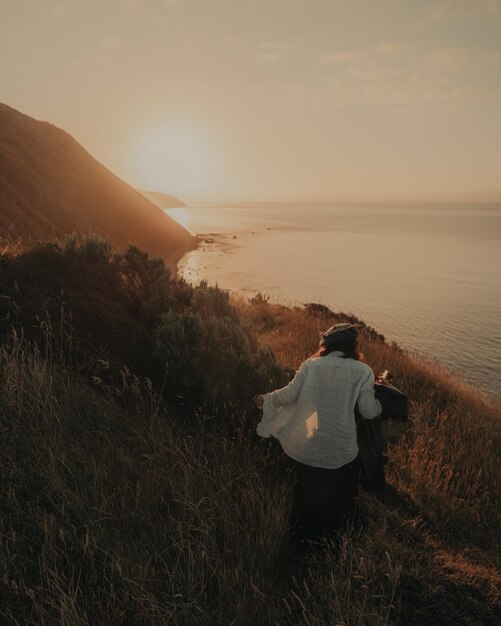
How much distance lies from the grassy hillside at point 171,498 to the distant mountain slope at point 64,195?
77.3 ft

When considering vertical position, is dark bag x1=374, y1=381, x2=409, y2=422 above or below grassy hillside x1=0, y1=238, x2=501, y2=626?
above

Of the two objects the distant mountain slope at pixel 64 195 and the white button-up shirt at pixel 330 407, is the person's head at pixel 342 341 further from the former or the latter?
the distant mountain slope at pixel 64 195

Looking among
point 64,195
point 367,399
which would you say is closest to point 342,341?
point 367,399

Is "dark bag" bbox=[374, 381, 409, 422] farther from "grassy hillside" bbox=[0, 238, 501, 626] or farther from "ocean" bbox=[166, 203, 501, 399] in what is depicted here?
"ocean" bbox=[166, 203, 501, 399]

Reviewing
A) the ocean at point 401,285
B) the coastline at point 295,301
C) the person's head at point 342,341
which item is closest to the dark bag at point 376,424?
the person's head at point 342,341

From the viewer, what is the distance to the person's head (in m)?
3.57

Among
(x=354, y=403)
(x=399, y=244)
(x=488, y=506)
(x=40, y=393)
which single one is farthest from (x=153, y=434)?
(x=399, y=244)

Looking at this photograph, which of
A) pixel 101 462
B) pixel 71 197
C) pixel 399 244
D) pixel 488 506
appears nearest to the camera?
pixel 101 462

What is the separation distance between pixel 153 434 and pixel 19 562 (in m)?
1.62

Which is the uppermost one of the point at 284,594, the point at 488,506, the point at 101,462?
the point at 101,462

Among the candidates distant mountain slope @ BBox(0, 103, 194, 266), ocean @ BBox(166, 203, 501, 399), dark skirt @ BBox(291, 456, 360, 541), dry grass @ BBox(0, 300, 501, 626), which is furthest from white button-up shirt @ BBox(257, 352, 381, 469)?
distant mountain slope @ BBox(0, 103, 194, 266)

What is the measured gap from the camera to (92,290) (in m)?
6.51

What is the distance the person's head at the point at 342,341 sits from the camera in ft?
11.7

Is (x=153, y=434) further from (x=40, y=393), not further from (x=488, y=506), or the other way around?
(x=488, y=506)
